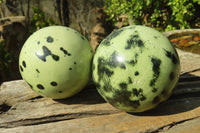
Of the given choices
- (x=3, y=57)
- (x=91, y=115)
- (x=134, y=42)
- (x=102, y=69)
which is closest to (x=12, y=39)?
(x=3, y=57)

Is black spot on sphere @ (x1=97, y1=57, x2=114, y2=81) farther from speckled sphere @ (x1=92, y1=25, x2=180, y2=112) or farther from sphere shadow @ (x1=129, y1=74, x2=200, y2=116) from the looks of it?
sphere shadow @ (x1=129, y1=74, x2=200, y2=116)

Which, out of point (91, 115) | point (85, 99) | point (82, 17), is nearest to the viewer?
point (91, 115)

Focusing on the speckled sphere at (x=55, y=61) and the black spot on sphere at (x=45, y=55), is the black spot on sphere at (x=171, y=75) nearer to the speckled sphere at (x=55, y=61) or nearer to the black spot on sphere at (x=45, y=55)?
the speckled sphere at (x=55, y=61)

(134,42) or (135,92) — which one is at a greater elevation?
(134,42)

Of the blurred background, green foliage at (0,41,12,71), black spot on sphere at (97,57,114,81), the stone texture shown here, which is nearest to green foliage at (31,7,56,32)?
the blurred background

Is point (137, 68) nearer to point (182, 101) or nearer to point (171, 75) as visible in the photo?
point (171, 75)

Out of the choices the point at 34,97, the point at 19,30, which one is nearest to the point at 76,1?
the point at 19,30

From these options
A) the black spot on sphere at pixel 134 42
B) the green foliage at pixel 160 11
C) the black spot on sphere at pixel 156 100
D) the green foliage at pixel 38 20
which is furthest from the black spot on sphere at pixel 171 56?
the green foliage at pixel 38 20
